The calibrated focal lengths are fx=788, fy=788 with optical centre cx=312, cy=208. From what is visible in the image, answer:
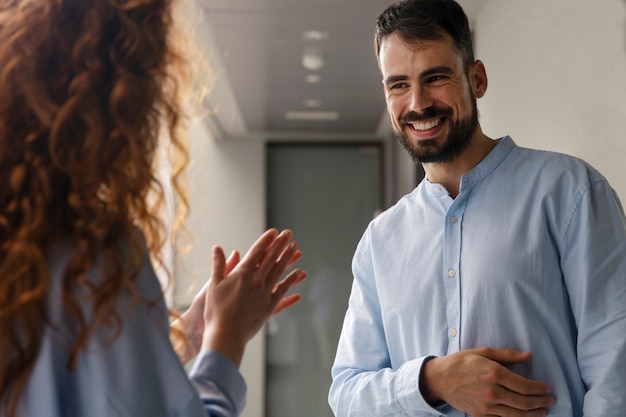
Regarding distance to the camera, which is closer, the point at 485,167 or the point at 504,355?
the point at 504,355

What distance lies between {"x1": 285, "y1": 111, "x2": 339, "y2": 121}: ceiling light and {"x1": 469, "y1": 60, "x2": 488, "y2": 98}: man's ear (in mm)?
4457

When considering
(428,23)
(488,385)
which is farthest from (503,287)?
(428,23)

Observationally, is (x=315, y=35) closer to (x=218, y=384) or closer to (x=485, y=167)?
(x=485, y=167)

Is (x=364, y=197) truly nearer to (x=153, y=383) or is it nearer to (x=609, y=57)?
(x=609, y=57)

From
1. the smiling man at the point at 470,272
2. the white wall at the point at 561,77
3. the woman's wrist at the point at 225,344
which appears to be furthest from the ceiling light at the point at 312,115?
the woman's wrist at the point at 225,344

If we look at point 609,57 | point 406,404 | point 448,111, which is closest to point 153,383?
point 406,404

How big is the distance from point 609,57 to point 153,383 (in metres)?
1.51

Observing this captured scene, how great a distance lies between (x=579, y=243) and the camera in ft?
4.72

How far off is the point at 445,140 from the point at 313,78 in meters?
3.47

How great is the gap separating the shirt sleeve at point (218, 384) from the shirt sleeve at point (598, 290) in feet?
2.24

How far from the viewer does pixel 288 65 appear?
474 centimetres

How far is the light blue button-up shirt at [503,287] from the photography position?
4.63ft

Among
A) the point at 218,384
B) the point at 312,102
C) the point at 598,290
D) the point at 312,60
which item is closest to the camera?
the point at 218,384

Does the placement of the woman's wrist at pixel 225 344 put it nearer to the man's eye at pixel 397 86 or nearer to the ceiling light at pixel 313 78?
the man's eye at pixel 397 86
